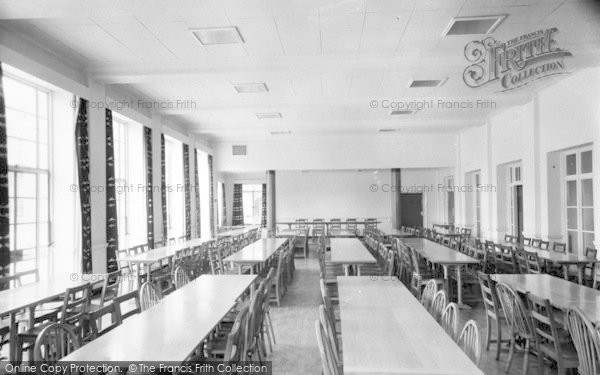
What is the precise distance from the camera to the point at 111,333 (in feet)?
8.86

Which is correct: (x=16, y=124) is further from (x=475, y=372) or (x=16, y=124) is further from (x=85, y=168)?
(x=475, y=372)

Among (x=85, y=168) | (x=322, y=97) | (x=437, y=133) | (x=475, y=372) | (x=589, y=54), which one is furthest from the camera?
(x=437, y=133)

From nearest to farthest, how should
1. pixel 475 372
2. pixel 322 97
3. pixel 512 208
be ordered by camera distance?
pixel 475 372 → pixel 322 97 → pixel 512 208

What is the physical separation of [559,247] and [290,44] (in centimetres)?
603

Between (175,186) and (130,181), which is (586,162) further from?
(175,186)

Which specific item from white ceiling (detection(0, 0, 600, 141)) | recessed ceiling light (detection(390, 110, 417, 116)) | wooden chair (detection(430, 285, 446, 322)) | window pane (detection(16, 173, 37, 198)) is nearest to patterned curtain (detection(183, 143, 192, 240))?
white ceiling (detection(0, 0, 600, 141))

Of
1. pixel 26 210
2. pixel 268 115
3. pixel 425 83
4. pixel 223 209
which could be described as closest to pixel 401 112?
pixel 425 83

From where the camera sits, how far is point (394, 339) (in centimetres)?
256

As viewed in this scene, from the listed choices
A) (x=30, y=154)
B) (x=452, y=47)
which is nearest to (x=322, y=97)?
(x=452, y=47)

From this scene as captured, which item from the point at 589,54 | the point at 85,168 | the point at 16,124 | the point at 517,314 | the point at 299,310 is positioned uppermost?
the point at 589,54

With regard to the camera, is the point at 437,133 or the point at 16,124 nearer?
the point at 16,124

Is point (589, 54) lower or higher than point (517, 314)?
higher

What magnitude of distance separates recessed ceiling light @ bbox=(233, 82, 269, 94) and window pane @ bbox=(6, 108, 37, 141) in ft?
11.2

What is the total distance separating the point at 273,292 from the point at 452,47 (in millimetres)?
4726
